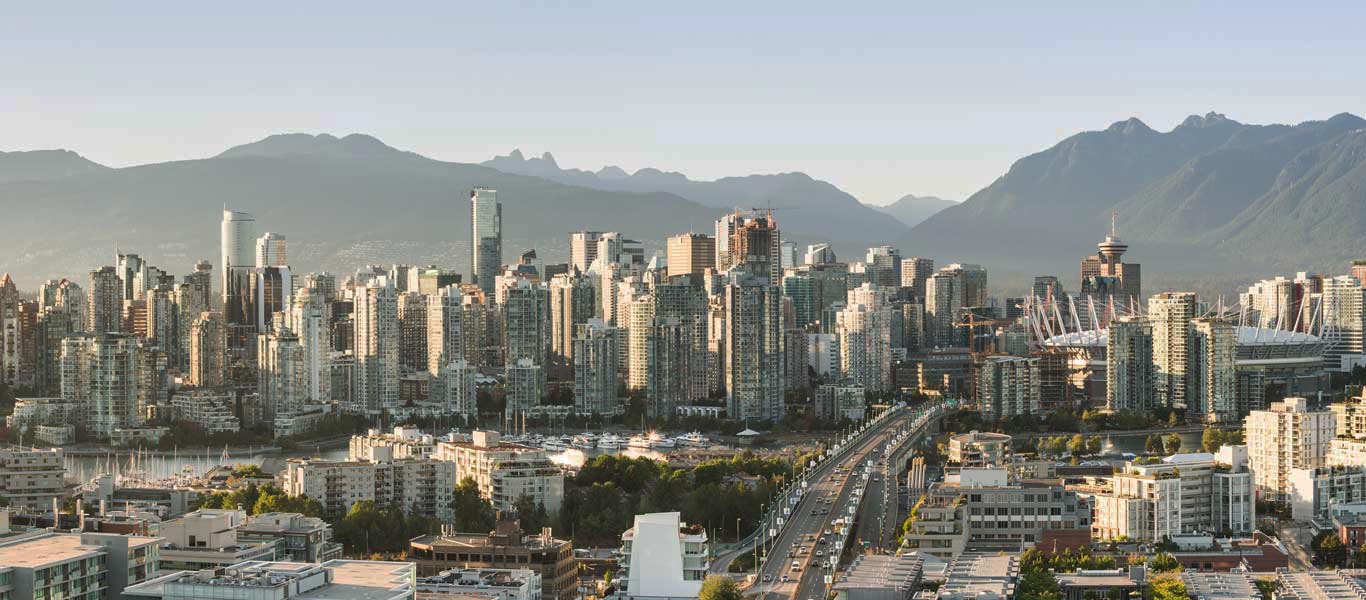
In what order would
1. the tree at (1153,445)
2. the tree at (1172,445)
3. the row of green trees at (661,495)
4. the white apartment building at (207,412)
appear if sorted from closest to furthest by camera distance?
the row of green trees at (661,495) → the tree at (1172,445) → the tree at (1153,445) → the white apartment building at (207,412)

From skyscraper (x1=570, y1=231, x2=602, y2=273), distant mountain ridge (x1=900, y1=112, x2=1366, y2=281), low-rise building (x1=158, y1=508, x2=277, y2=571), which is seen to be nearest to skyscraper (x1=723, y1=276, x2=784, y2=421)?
low-rise building (x1=158, y1=508, x2=277, y2=571)

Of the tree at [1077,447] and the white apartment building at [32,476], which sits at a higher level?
the white apartment building at [32,476]

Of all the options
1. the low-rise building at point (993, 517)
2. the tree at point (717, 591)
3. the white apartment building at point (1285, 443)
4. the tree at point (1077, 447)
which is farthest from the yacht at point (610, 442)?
the tree at point (717, 591)

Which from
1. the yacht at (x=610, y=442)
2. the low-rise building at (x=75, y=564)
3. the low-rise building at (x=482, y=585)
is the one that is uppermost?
the low-rise building at (x=75, y=564)

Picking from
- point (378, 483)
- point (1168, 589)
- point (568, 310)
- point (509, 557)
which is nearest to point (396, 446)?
point (378, 483)

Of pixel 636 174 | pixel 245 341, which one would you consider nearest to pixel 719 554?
pixel 245 341

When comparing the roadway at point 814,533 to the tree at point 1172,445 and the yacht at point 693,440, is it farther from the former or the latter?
the tree at point 1172,445

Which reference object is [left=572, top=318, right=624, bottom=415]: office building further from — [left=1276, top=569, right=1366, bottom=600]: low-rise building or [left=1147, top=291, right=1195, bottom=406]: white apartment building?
[left=1276, top=569, right=1366, bottom=600]: low-rise building

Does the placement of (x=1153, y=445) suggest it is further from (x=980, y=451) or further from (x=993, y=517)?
(x=993, y=517)
